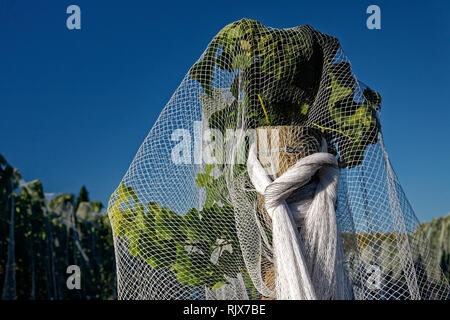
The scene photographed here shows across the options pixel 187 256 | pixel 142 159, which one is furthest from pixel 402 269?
pixel 142 159

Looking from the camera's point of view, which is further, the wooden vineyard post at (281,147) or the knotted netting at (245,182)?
the knotted netting at (245,182)

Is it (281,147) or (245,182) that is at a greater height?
(281,147)

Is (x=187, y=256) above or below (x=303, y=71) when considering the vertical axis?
below

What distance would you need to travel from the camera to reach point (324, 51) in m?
1.94

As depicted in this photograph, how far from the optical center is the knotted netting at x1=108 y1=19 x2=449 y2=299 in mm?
A: 1818

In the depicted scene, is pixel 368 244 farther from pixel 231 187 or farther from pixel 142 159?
pixel 142 159

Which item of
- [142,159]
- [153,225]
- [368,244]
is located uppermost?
[142,159]

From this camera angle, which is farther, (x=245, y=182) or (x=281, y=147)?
(x=245, y=182)

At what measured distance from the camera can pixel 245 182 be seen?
1828 millimetres

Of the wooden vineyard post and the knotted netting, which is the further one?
the knotted netting

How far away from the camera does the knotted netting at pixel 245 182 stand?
5.97 ft
